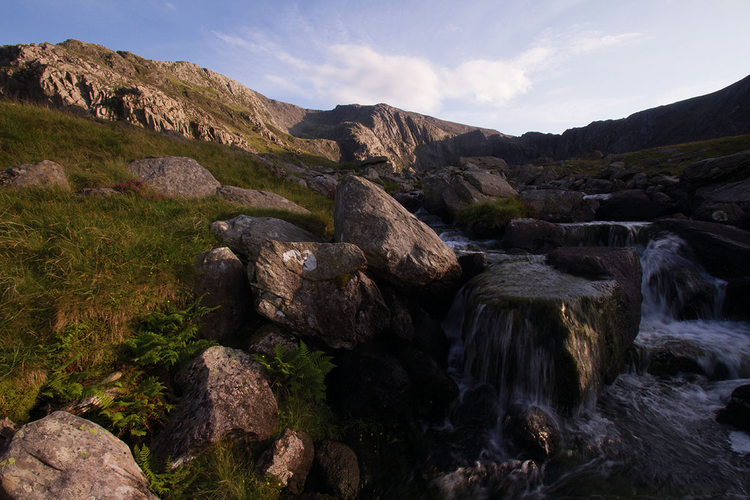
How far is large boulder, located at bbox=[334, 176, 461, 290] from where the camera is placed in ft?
25.8

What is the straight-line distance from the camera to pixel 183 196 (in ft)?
32.6

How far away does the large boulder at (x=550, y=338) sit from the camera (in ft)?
21.0

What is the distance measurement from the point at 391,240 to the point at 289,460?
522cm

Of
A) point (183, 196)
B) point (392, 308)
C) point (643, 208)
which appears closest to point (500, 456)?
point (392, 308)

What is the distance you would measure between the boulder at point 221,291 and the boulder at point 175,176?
16.4 feet

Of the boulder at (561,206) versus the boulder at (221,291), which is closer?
the boulder at (221,291)

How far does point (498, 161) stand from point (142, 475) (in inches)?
3896

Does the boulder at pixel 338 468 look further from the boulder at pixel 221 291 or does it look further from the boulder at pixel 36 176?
the boulder at pixel 36 176

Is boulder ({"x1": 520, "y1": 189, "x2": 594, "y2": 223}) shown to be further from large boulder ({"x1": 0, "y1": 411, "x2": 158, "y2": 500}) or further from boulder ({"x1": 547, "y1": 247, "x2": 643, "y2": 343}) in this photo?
large boulder ({"x1": 0, "y1": 411, "x2": 158, "y2": 500})

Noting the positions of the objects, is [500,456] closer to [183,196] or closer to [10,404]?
[10,404]

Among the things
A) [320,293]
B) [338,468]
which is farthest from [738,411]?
[320,293]

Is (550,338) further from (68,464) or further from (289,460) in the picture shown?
(68,464)

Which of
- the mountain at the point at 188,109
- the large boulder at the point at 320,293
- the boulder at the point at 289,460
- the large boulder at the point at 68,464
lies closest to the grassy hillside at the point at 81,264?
the large boulder at the point at 68,464

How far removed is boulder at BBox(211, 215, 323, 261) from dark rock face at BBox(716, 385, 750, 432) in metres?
11.1
